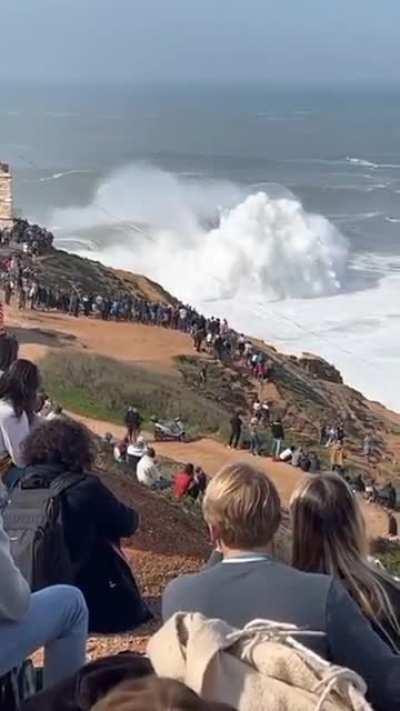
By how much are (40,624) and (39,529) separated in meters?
1.02

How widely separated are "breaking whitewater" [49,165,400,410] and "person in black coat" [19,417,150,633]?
30571 millimetres

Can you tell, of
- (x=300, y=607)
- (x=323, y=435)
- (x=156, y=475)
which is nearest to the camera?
(x=300, y=607)

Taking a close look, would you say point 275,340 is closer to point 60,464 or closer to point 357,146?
point 60,464

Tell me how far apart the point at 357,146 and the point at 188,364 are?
112 meters

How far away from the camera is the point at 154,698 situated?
2.58m

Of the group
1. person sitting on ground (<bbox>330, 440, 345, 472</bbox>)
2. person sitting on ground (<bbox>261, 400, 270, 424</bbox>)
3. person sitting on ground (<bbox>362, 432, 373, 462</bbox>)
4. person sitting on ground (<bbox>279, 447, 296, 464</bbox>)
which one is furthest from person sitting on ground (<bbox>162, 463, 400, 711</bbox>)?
person sitting on ground (<bbox>362, 432, 373, 462</bbox>)

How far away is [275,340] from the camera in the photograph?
42.8 metres

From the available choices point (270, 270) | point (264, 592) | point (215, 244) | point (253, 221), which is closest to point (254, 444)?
point (264, 592)

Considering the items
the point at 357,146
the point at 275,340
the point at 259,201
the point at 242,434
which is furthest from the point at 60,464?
the point at 357,146

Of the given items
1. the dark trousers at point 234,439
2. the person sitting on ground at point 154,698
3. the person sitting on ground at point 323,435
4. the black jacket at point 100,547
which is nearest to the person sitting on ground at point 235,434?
the dark trousers at point 234,439

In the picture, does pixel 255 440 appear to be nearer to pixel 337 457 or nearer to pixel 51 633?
pixel 337 457

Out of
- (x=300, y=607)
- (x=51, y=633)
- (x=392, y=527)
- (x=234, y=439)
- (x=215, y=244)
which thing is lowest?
(x=392, y=527)

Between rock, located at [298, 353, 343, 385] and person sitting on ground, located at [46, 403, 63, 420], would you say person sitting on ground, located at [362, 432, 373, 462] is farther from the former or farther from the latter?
person sitting on ground, located at [46, 403, 63, 420]

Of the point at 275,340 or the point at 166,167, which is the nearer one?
the point at 275,340
